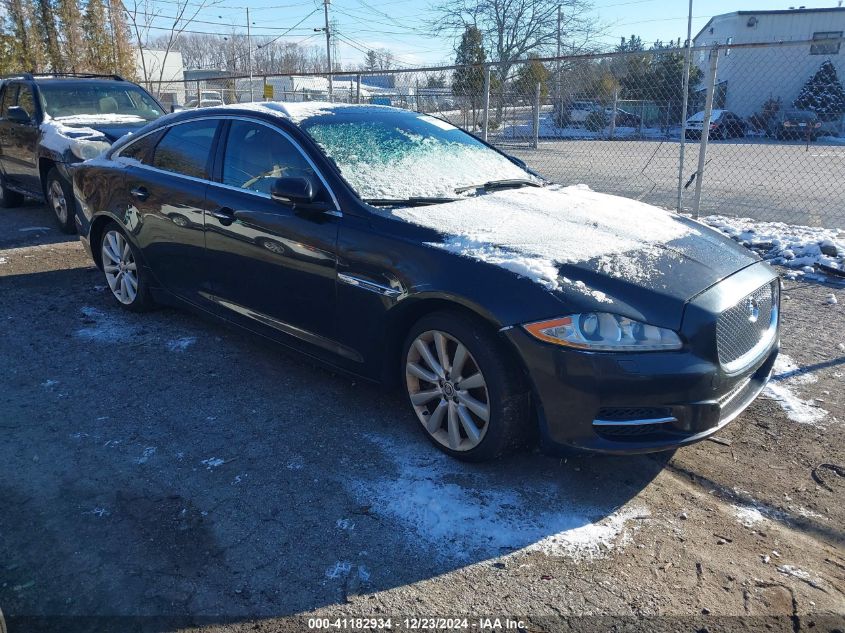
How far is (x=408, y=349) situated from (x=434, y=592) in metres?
1.27

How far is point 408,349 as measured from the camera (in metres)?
3.46

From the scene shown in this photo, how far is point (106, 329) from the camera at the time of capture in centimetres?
523

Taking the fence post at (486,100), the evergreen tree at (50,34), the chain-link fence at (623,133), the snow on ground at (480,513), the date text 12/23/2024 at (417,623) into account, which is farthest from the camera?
the evergreen tree at (50,34)

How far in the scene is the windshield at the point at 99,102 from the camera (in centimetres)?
860

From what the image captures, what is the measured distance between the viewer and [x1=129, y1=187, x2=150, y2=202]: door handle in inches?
196

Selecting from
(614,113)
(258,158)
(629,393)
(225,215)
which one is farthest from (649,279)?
(614,113)

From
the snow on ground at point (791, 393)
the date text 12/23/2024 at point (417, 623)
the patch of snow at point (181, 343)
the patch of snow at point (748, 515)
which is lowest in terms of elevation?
the date text 12/23/2024 at point (417, 623)

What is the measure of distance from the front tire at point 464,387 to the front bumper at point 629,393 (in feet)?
0.43

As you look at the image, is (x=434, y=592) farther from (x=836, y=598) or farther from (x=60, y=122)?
(x=60, y=122)

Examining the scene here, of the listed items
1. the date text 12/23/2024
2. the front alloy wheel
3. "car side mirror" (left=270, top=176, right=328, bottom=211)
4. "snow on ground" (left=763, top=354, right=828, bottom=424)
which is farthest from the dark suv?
"snow on ground" (left=763, top=354, right=828, bottom=424)

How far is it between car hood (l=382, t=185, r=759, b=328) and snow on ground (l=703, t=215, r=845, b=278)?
348cm

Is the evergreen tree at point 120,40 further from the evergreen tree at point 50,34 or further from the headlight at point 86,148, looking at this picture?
the headlight at point 86,148

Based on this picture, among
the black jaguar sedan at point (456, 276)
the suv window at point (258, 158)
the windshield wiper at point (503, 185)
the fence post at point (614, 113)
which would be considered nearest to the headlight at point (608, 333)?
the black jaguar sedan at point (456, 276)

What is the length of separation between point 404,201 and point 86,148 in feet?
17.1
